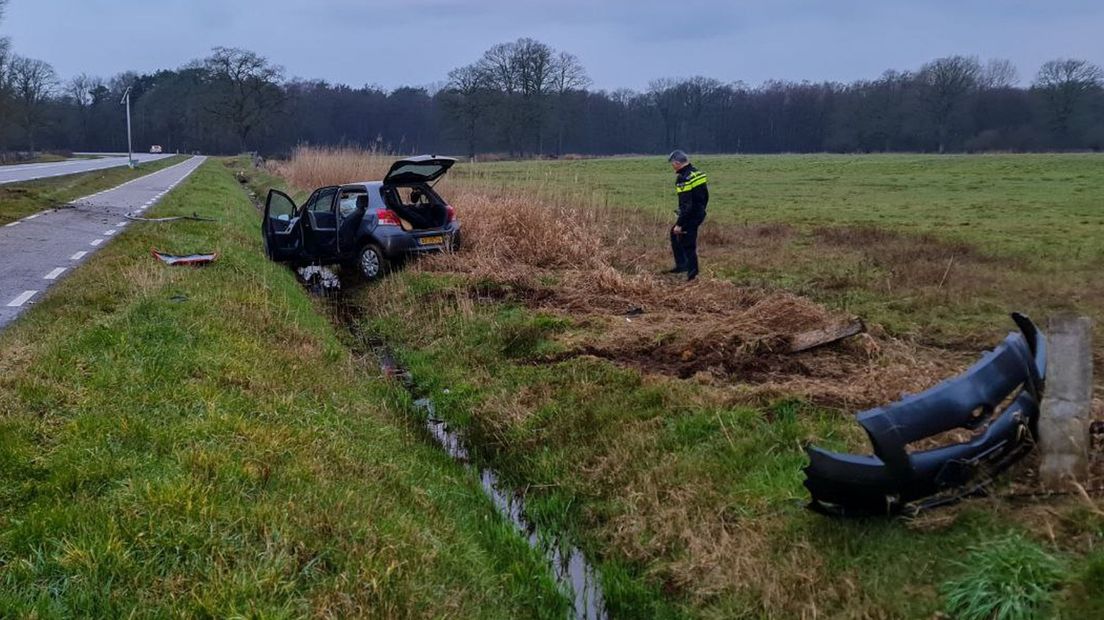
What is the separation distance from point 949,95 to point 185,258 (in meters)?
83.0

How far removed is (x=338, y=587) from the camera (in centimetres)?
331

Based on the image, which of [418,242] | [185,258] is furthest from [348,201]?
[185,258]

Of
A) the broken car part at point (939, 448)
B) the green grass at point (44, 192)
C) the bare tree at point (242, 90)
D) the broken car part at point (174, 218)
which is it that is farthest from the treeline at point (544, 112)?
the broken car part at point (939, 448)

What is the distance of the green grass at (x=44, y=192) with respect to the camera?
18422 millimetres

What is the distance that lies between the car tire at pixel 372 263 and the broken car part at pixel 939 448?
886 centimetres

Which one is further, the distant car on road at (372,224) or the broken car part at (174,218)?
the broken car part at (174,218)

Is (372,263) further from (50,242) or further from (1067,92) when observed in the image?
(1067,92)

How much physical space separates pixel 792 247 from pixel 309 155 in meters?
19.7

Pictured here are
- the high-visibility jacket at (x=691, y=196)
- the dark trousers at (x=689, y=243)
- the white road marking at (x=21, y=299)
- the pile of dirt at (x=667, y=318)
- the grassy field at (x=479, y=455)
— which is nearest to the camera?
the grassy field at (x=479, y=455)

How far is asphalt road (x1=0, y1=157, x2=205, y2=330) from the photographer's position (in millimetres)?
9227

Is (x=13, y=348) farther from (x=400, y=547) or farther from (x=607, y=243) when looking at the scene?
(x=607, y=243)

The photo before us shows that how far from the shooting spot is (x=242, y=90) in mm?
68188

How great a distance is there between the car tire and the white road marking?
4.18 meters

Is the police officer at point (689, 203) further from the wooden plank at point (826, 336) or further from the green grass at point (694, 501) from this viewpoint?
the wooden plank at point (826, 336)
